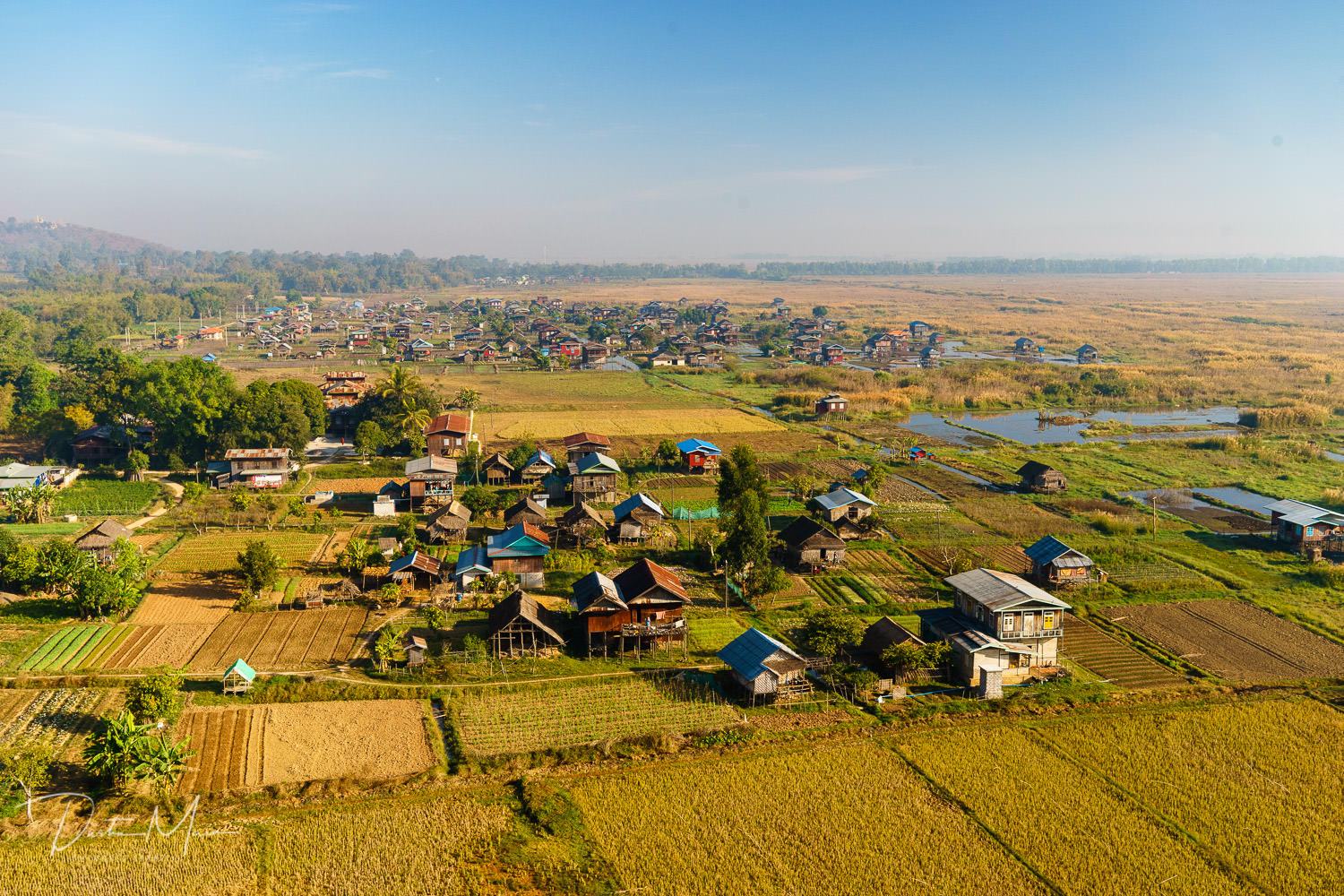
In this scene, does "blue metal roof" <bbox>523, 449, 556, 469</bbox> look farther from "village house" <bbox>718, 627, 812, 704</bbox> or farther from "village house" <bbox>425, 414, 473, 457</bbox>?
"village house" <bbox>718, 627, 812, 704</bbox>

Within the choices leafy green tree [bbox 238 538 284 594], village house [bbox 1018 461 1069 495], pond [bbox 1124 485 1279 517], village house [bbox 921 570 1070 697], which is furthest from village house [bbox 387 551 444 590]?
pond [bbox 1124 485 1279 517]

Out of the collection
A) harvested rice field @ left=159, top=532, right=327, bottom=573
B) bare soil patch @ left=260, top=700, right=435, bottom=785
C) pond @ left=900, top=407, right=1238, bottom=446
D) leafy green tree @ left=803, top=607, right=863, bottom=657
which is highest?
pond @ left=900, top=407, right=1238, bottom=446

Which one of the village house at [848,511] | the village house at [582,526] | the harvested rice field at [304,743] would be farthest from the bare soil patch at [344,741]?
the village house at [848,511]

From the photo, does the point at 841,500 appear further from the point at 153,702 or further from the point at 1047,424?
the point at 1047,424

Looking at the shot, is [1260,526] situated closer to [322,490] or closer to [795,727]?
[795,727]

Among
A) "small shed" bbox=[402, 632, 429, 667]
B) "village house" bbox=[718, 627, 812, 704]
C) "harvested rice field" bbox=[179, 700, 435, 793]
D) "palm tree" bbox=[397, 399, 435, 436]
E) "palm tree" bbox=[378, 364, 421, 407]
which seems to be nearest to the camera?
"harvested rice field" bbox=[179, 700, 435, 793]

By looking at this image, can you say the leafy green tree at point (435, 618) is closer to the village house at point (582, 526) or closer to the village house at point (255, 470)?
the village house at point (582, 526)
